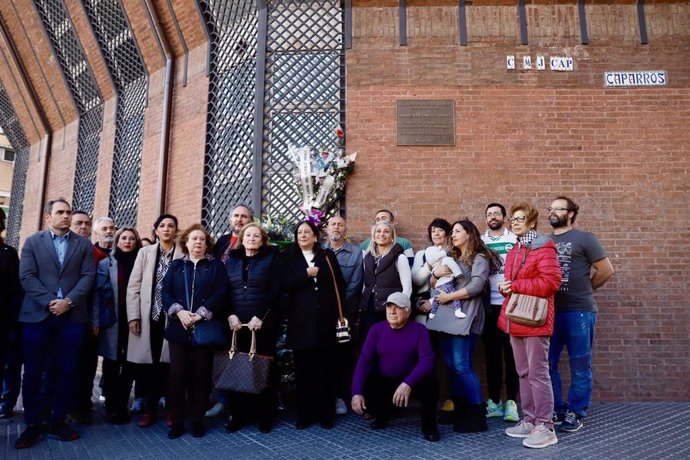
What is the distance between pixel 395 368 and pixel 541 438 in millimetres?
1293

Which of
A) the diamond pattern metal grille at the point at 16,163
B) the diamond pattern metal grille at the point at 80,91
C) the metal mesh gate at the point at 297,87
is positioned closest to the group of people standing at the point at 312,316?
the metal mesh gate at the point at 297,87

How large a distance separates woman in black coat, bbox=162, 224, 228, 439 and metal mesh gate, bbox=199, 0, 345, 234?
7.35 feet

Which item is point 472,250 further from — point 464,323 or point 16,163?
point 16,163

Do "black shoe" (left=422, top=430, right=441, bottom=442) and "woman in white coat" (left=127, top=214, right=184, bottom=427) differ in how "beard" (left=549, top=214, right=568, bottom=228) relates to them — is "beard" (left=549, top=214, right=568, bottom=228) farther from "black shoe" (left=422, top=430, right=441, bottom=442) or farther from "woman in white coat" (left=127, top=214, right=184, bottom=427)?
"woman in white coat" (left=127, top=214, right=184, bottom=427)

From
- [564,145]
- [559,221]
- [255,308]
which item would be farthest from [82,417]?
[564,145]

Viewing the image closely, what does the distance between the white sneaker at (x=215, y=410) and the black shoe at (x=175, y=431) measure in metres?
0.75

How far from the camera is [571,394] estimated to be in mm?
4516

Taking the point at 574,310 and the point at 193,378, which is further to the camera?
the point at 574,310

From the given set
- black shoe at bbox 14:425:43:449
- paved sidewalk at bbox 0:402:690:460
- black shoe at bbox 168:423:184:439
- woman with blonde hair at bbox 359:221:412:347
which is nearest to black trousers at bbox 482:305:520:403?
paved sidewalk at bbox 0:402:690:460

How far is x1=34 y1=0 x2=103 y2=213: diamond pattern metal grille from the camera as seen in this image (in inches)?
418

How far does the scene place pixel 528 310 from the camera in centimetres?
401

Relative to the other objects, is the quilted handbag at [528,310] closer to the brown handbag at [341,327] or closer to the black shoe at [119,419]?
the brown handbag at [341,327]

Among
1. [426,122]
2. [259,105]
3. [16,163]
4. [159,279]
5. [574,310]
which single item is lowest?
[574,310]

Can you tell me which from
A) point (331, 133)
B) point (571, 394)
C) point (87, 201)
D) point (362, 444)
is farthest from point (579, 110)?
point (87, 201)
